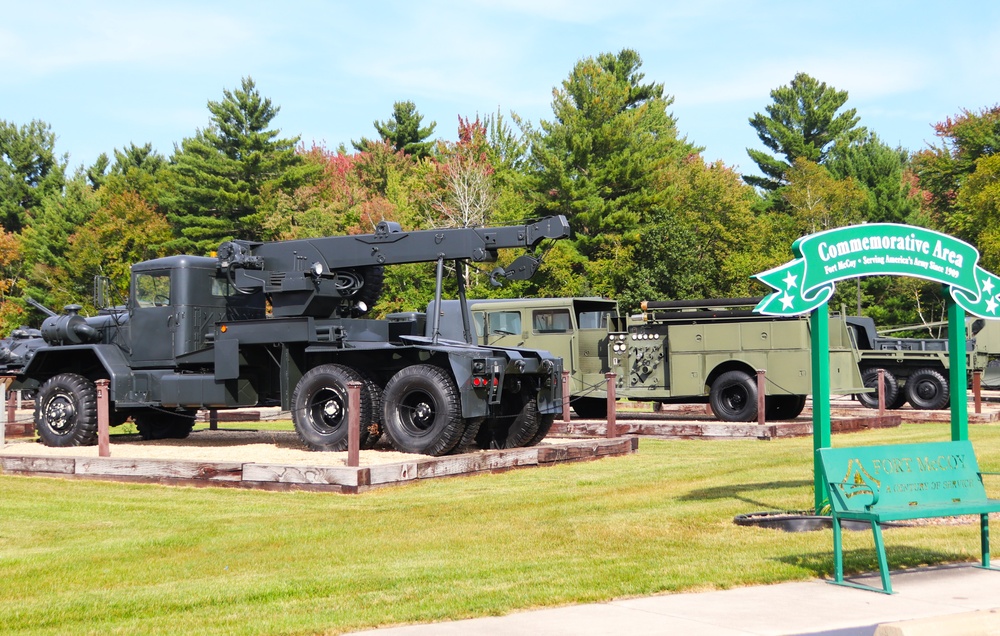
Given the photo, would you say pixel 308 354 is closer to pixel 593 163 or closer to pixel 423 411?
pixel 423 411

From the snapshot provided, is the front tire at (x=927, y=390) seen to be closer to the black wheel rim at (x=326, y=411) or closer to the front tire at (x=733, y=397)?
→ the front tire at (x=733, y=397)

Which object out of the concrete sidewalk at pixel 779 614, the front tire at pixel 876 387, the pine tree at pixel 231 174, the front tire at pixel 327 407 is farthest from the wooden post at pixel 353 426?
the pine tree at pixel 231 174

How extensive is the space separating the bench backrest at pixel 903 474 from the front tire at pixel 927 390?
61.3 feet

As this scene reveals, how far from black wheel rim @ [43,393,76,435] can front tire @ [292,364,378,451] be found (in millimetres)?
4065

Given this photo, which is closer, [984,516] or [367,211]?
[984,516]

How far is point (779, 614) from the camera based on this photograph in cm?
673

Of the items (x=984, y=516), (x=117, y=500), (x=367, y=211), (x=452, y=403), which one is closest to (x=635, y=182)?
(x=367, y=211)

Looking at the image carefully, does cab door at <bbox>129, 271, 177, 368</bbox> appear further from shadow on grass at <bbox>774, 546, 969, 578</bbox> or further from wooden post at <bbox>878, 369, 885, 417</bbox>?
wooden post at <bbox>878, 369, 885, 417</bbox>

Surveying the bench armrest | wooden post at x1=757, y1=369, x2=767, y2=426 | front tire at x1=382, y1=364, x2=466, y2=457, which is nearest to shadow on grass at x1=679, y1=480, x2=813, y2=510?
the bench armrest

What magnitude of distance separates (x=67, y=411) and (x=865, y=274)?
1255 cm

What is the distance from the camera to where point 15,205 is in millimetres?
69062

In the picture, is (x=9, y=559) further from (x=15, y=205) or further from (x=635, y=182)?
(x=15, y=205)

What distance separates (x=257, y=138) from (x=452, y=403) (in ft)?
138

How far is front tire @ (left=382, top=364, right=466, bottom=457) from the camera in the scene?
1465 cm
